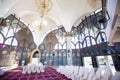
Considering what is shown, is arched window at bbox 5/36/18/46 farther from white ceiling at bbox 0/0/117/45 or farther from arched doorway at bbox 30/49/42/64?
white ceiling at bbox 0/0/117/45

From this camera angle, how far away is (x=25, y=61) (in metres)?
13.1

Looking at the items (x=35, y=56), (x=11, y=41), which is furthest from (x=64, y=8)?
(x=35, y=56)

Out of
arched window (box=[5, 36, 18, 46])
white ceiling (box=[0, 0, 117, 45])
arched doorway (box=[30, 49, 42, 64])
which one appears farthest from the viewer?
arched doorway (box=[30, 49, 42, 64])

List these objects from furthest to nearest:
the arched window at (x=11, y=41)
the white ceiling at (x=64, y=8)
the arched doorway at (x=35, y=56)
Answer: the arched doorway at (x=35, y=56) < the arched window at (x=11, y=41) < the white ceiling at (x=64, y=8)

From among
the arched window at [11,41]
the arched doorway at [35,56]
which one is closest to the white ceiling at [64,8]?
the arched window at [11,41]

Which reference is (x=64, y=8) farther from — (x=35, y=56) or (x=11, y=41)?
(x=35, y=56)

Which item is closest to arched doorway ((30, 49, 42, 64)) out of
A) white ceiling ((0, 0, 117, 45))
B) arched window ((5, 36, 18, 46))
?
arched window ((5, 36, 18, 46))

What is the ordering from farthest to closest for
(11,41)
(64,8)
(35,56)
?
(35,56) → (11,41) → (64,8)

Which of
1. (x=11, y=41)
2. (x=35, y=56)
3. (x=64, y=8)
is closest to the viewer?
(x=64, y=8)

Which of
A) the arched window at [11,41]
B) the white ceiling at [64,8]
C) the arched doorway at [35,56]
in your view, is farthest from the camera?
the arched doorway at [35,56]

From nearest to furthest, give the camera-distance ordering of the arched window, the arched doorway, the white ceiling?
the white ceiling
the arched window
the arched doorway

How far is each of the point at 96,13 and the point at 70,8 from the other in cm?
302

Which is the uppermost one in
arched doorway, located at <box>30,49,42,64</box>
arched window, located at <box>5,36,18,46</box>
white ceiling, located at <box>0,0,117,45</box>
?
white ceiling, located at <box>0,0,117,45</box>

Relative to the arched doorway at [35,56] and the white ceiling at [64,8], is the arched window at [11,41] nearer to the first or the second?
the arched doorway at [35,56]
